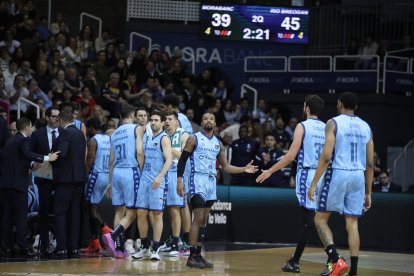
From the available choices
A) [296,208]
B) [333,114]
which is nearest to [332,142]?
[296,208]

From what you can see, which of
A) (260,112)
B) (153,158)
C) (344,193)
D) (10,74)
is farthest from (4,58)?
(344,193)

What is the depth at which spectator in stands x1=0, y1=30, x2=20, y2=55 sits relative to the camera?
23.9m

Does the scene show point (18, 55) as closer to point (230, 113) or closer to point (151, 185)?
point (230, 113)

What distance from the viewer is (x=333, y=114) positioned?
27266 millimetres

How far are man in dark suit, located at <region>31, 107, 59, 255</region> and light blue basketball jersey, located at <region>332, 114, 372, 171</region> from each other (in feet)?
16.8

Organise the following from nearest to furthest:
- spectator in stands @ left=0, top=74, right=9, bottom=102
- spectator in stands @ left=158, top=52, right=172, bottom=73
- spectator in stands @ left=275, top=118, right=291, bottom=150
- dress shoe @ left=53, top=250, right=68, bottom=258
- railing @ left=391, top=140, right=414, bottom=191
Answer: dress shoe @ left=53, top=250, right=68, bottom=258, spectator in stands @ left=0, top=74, right=9, bottom=102, spectator in stands @ left=275, top=118, right=291, bottom=150, railing @ left=391, top=140, right=414, bottom=191, spectator in stands @ left=158, top=52, right=172, bottom=73

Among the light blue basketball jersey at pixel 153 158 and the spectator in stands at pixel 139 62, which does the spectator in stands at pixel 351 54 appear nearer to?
the spectator in stands at pixel 139 62

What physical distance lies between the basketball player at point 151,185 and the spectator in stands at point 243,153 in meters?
6.18

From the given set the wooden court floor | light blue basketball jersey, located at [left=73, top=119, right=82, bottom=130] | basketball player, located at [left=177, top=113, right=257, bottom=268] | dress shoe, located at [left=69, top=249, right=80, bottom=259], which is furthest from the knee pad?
light blue basketball jersey, located at [left=73, top=119, right=82, bottom=130]

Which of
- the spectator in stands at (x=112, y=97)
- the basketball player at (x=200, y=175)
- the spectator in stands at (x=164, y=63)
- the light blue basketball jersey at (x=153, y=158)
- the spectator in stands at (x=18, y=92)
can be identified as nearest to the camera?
the basketball player at (x=200, y=175)

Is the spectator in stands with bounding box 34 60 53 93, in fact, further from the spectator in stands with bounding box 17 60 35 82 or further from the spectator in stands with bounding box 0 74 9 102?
the spectator in stands with bounding box 0 74 9 102

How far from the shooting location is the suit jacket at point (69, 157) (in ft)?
53.9

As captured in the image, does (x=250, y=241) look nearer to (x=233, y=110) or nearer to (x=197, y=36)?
(x=233, y=110)

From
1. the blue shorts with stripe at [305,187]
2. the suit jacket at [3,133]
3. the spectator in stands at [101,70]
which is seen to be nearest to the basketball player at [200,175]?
the blue shorts with stripe at [305,187]
